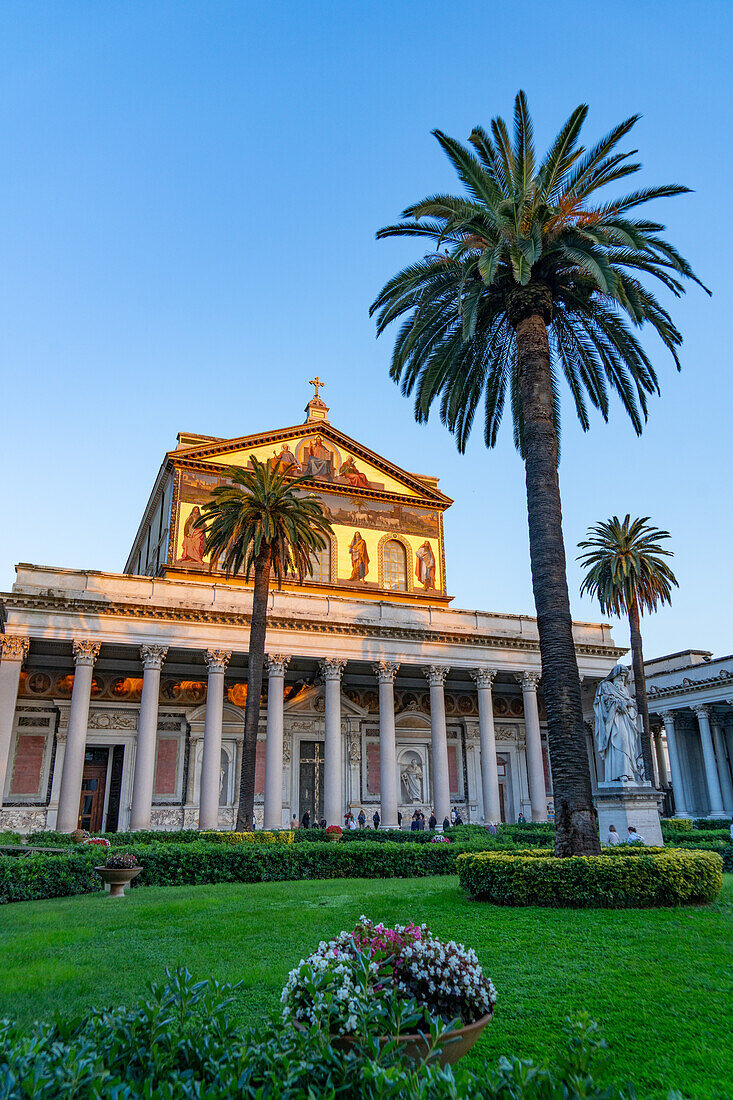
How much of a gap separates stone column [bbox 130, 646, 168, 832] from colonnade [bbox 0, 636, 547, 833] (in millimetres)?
37

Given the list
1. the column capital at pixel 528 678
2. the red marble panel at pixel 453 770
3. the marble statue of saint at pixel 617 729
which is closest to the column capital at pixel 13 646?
the marble statue of saint at pixel 617 729

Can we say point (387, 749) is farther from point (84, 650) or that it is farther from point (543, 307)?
point (543, 307)

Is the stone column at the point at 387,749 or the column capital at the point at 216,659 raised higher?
the column capital at the point at 216,659

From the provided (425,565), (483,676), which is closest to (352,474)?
(425,565)

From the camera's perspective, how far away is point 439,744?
112 feet

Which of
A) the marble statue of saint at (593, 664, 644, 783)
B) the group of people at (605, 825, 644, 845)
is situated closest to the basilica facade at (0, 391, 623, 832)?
the marble statue of saint at (593, 664, 644, 783)

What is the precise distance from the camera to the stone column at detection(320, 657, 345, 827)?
3141cm

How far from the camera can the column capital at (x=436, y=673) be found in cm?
3519

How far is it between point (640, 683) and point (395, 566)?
14.0 m

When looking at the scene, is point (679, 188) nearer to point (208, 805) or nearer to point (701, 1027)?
point (701, 1027)

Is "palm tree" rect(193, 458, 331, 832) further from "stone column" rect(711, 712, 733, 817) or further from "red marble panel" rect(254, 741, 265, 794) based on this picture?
"stone column" rect(711, 712, 733, 817)

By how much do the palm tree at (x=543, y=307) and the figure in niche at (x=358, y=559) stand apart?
20.4 m

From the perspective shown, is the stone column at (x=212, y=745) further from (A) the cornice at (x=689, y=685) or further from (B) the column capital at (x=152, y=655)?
(A) the cornice at (x=689, y=685)

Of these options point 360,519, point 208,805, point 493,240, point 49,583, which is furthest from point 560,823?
point 360,519
